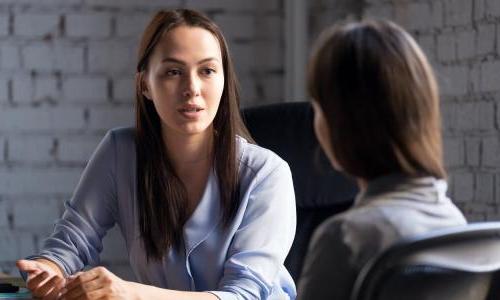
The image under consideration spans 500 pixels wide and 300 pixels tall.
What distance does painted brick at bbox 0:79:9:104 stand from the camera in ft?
9.82

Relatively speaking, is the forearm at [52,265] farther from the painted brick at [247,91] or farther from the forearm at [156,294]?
the painted brick at [247,91]

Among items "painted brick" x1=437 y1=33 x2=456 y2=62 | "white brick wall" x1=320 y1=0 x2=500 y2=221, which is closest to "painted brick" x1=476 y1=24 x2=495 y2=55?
"white brick wall" x1=320 y1=0 x2=500 y2=221

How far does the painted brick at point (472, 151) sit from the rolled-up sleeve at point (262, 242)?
63cm

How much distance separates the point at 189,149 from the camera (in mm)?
1923

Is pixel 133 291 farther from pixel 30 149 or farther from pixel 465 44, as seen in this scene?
pixel 30 149

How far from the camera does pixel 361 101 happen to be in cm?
106

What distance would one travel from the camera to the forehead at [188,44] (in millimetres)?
1842

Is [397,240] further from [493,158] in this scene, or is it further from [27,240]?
[27,240]

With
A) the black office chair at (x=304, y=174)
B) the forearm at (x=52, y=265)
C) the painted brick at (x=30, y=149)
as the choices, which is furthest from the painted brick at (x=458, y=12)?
the painted brick at (x=30, y=149)

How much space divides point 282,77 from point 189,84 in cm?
141

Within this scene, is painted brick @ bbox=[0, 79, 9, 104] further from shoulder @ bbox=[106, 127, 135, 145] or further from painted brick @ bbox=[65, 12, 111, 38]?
shoulder @ bbox=[106, 127, 135, 145]

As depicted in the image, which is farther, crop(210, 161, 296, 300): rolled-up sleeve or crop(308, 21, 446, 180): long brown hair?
crop(210, 161, 296, 300): rolled-up sleeve

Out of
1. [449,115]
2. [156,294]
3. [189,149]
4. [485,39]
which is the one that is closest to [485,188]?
[449,115]

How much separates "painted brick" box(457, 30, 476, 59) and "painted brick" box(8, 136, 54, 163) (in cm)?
133
